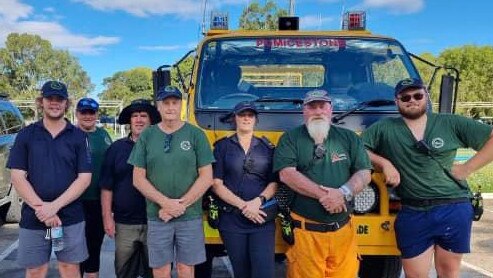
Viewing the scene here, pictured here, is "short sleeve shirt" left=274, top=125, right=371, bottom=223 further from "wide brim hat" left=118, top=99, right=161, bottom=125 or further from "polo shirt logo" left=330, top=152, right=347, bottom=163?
"wide brim hat" left=118, top=99, right=161, bottom=125

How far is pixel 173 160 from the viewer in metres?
3.87

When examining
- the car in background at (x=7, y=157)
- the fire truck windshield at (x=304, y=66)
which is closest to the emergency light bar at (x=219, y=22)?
the fire truck windshield at (x=304, y=66)

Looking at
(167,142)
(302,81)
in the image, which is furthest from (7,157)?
(167,142)

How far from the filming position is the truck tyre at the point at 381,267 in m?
5.15

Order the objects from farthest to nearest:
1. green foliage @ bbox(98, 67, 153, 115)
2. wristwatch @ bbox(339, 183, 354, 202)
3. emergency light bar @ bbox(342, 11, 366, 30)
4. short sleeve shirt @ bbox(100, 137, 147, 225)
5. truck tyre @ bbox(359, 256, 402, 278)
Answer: green foliage @ bbox(98, 67, 153, 115)
emergency light bar @ bbox(342, 11, 366, 30)
truck tyre @ bbox(359, 256, 402, 278)
short sleeve shirt @ bbox(100, 137, 147, 225)
wristwatch @ bbox(339, 183, 354, 202)

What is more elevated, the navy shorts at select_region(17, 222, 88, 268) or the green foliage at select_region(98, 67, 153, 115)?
the green foliage at select_region(98, 67, 153, 115)

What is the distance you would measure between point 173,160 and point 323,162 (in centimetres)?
103

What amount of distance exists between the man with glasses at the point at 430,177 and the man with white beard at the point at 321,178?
28 centimetres

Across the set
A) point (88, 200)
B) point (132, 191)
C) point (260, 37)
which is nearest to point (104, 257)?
point (88, 200)

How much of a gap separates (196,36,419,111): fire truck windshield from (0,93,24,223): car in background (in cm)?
465

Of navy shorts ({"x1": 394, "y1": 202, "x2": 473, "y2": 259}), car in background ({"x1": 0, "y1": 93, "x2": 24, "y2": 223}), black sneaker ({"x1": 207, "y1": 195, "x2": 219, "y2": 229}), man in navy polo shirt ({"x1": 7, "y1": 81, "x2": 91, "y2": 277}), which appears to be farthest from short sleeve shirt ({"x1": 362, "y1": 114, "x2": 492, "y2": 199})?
car in background ({"x1": 0, "y1": 93, "x2": 24, "y2": 223})

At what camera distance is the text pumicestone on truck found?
14.6 ft

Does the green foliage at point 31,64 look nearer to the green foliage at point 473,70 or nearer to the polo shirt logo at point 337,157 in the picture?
the green foliage at point 473,70

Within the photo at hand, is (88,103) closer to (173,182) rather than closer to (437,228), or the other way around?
(173,182)
